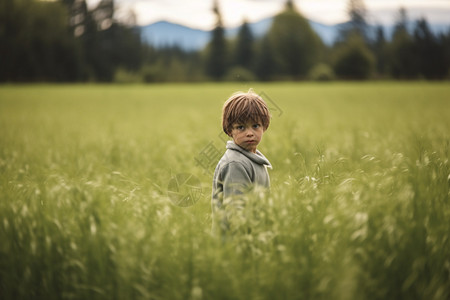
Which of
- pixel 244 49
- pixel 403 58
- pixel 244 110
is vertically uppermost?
pixel 244 49

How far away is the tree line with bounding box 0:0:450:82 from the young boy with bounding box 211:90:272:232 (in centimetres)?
6573

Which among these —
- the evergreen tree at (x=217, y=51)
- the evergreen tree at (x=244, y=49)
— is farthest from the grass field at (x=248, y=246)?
the evergreen tree at (x=244, y=49)

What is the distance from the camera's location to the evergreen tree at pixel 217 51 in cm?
9238

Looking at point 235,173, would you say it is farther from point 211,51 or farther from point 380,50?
point 380,50

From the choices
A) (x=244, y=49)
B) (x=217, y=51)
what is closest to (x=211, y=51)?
(x=217, y=51)

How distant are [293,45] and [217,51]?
2094cm

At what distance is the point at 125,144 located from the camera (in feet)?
31.4

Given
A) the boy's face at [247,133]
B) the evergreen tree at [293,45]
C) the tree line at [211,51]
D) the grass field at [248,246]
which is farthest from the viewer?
the evergreen tree at [293,45]

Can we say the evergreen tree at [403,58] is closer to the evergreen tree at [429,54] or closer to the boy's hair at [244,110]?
the evergreen tree at [429,54]

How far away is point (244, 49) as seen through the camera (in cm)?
9488

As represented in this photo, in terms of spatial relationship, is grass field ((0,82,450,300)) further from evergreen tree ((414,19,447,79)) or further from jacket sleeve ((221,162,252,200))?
evergreen tree ((414,19,447,79))

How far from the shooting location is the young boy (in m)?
3.44

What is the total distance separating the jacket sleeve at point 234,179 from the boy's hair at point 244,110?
1.47 ft

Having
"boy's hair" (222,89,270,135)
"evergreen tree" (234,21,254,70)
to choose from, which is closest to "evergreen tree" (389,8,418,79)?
"evergreen tree" (234,21,254,70)
